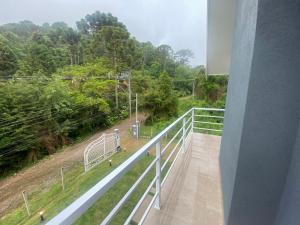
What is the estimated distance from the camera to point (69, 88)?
11336 millimetres

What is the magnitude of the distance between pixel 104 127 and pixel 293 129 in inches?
489

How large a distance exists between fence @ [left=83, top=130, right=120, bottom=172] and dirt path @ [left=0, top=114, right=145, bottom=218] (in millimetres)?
912

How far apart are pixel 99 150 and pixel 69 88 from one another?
562 cm

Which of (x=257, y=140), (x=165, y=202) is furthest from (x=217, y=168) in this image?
(x=257, y=140)

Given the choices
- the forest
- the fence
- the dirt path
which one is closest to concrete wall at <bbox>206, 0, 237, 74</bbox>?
the fence

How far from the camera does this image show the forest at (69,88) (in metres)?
8.16

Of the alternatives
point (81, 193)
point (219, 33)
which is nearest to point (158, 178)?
point (219, 33)

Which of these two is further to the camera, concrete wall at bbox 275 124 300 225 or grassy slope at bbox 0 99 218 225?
grassy slope at bbox 0 99 218 225

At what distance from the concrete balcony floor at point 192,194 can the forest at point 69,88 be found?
27.7 feet

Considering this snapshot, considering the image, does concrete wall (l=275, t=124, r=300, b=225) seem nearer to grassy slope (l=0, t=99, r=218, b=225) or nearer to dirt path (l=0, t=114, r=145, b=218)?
grassy slope (l=0, t=99, r=218, b=225)

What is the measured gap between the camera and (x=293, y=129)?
0.93m

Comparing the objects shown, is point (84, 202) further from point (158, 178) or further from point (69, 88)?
point (69, 88)

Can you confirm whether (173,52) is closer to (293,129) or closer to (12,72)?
(12,72)

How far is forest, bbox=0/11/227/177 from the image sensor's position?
816 centimetres
